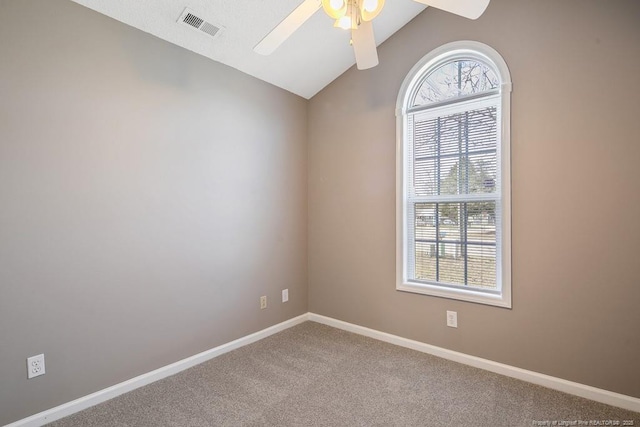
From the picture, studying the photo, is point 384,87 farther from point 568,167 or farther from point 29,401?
point 29,401

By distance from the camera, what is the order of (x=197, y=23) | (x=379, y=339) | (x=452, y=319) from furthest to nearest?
(x=379, y=339) < (x=452, y=319) < (x=197, y=23)

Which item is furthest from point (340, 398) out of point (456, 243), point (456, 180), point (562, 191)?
point (562, 191)

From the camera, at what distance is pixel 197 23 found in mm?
2260

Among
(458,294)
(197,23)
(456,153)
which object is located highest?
(197,23)

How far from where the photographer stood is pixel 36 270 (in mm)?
1823

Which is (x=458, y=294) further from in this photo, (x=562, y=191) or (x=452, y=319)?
(x=562, y=191)

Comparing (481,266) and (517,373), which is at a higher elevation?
(481,266)

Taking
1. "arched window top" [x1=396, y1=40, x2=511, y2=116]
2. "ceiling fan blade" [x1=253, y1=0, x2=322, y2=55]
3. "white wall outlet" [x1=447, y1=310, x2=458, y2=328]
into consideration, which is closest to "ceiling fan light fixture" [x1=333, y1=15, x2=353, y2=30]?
"ceiling fan blade" [x1=253, y1=0, x2=322, y2=55]

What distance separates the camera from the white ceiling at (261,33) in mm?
2126

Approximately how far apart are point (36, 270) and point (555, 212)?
3.15 meters

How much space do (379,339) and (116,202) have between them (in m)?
2.37

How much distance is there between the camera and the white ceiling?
83.7 inches

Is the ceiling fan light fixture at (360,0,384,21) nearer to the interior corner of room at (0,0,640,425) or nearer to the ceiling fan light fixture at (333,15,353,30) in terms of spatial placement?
the ceiling fan light fixture at (333,15,353,30)

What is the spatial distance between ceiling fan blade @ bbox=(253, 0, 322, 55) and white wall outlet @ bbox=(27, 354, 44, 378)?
207 centimetres
